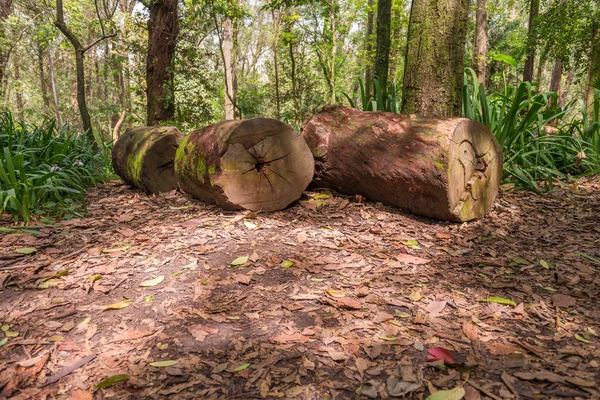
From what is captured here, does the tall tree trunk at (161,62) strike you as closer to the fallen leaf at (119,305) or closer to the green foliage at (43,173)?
the green foliage at (43,173)

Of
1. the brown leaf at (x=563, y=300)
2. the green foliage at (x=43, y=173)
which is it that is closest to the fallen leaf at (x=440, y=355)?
the brown leaf at (x=563, y=300)

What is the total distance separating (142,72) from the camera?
11.9 metres

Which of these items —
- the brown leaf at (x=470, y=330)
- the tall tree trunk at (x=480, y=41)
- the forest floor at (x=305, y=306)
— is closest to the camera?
the forest floor at (x=305, y=306)

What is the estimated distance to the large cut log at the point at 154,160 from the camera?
4.07 meters

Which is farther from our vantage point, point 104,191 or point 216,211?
point 104,191

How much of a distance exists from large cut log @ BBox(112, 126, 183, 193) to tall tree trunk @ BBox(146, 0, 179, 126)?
10.8 feet

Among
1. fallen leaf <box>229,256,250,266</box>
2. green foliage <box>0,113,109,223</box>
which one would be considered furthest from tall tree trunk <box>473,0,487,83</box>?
fallen leaf <box>229,256,250,266</box>

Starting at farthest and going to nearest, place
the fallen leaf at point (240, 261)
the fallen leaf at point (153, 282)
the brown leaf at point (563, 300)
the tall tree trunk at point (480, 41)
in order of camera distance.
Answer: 1. the tall tree trunk at point (480, 41)
2. the fallen leaf at point (240, 261)
3. the fallen leaf at point (153, 282)
4. the brown leaf at point (563, 300)

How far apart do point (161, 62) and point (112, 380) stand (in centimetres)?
719

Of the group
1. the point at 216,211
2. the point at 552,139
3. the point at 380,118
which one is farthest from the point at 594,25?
the point at 216,211

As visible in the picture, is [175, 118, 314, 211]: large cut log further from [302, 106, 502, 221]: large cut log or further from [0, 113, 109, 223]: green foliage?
[0, 113, 109, 223]: green foliage

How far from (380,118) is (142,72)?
1083 centimetres

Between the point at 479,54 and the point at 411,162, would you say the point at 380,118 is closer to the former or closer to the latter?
the point at 411,162

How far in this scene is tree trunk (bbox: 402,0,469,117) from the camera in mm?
3314
